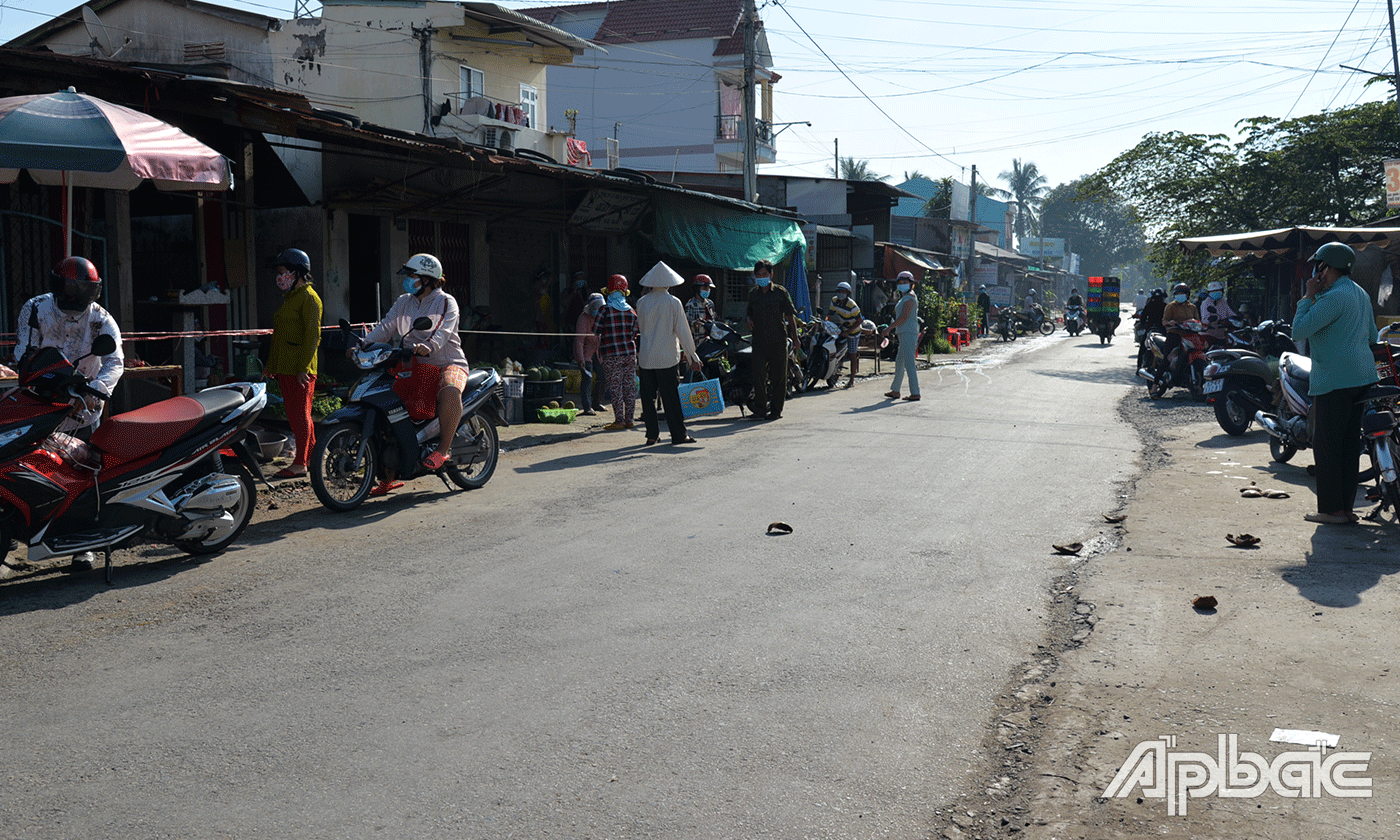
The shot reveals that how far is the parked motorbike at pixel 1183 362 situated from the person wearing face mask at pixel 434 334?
40.8 ft

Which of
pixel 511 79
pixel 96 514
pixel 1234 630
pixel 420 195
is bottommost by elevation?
pixel 1234 630

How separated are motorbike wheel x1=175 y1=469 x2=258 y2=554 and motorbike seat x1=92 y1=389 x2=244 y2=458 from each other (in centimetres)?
46

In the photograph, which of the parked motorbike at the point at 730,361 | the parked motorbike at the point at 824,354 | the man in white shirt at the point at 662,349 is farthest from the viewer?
the parked motorbike at the point at 824,354

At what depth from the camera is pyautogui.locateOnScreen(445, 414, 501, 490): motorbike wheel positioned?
8.35 m

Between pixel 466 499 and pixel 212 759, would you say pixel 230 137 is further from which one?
pixel 212 759

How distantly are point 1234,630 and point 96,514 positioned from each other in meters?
5.72

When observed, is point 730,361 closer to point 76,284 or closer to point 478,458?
point 478,458

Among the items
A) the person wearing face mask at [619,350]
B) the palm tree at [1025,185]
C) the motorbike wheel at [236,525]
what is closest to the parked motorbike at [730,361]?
the person wearing face mask at [619,350]

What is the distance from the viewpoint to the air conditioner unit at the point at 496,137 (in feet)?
89.5

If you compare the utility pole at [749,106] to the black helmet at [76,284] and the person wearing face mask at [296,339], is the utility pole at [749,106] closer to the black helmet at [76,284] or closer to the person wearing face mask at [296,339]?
the person wearing face mask at [296,339]

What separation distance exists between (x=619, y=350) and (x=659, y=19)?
3306 centimetres

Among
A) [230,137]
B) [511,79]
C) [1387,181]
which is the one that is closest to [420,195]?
[230,137]

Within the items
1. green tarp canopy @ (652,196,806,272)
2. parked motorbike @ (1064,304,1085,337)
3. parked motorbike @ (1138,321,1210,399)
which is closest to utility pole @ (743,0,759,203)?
green tarp canopy @ (652,196,806,272)

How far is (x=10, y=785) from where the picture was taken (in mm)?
3213
